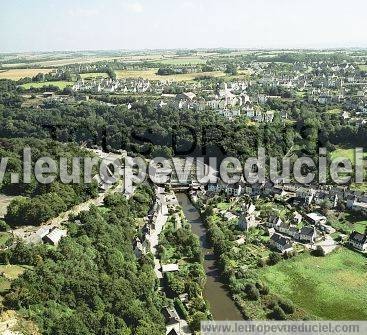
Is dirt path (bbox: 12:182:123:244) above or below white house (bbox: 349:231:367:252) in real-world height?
above

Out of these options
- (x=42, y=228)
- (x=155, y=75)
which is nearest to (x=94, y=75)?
(x=155, y=75)

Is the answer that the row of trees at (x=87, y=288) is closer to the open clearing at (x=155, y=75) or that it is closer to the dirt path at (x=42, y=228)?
the dirt path at (x=42, y=228)

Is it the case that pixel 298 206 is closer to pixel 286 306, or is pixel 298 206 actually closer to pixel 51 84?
pixel 286 306

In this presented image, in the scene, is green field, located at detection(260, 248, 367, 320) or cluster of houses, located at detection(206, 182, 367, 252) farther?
cluster of houses, located at detection(206, 182, 367, 252)

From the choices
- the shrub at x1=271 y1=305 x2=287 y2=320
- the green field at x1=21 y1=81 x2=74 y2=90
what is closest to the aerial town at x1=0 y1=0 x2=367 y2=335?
the shrub at x1=271 y1=305 x2=287 y2=320

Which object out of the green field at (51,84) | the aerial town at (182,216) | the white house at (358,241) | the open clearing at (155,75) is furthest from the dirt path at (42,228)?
the open clearing at (155,75)

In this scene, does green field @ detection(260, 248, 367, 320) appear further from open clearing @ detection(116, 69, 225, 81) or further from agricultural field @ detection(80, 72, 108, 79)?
agricultural field @ detection(80, 72, 108, 79)

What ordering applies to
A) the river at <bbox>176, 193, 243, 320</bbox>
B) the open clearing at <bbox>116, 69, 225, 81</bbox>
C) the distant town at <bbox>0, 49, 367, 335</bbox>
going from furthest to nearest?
the open clearing at <bbox>116, 69, 225, 81</bbox> < the river at <bbox>176, 193, 243, 320</bbox> < the distant town at <bbox>0, 49, 367, 335</bbox>

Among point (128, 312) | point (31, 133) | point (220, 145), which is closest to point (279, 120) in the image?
point (220, 145)

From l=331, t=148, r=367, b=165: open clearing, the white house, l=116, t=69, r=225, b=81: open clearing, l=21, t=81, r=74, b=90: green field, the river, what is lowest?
the river
